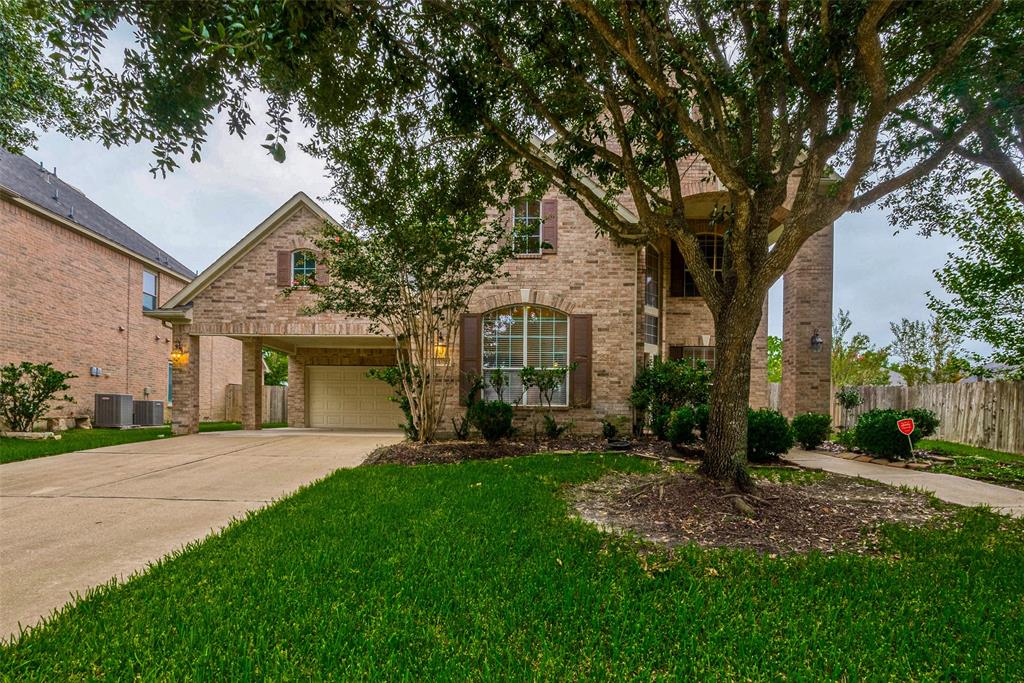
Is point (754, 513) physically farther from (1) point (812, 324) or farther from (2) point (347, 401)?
(2) point (347, 401)

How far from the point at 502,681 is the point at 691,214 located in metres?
11.5

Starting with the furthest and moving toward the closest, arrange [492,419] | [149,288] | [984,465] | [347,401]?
[149,288] < [347,401] < [492,419] < [984,465]

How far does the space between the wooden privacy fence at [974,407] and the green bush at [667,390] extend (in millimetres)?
6072

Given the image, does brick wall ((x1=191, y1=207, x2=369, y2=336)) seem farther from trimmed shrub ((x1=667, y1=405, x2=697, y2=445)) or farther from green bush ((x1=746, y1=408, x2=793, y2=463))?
green bush ((x1=746, y1=408, x2=793, y2=463))

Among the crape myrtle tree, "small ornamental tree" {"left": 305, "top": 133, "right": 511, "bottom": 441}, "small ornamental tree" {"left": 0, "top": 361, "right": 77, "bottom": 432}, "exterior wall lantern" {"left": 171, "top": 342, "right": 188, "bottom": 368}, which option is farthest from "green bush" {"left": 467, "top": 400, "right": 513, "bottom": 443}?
"small ornamental tree" {"left": 0, "top": 361, "right": 77, "bottom": 432}

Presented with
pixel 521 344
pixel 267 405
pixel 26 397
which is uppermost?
pixel 521 344

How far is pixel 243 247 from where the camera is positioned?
1137 cm

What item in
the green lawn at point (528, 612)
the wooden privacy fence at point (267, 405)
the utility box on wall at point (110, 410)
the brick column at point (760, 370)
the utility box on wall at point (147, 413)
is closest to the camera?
the green lawn at point (528, 612)

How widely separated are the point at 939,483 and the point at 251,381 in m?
14.4

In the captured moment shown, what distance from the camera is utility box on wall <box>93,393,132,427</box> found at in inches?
563

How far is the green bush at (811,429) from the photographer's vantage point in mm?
9453

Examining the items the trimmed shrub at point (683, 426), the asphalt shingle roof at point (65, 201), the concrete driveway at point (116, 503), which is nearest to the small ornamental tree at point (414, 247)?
the concrete driveway at point (116, 503)

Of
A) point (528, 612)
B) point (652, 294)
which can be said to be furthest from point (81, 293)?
point (528, 612)

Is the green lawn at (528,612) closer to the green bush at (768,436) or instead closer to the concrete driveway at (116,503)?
the concrete driveway at (116,503)
